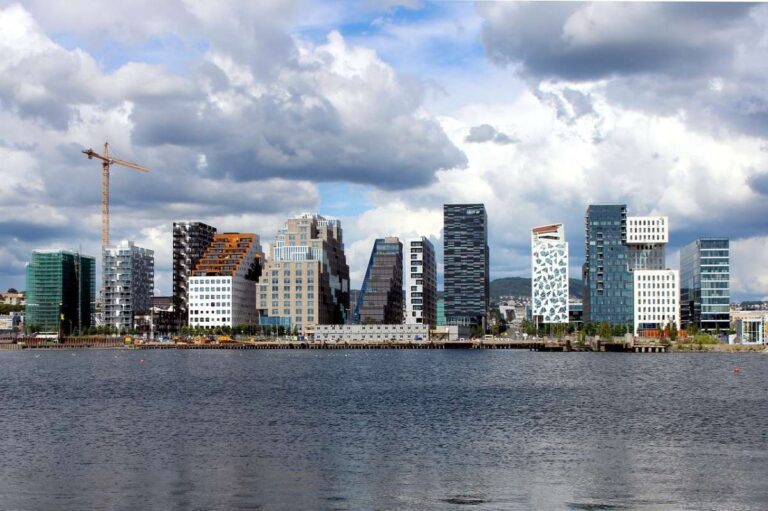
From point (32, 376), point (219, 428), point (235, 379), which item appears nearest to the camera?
point (219, 428)

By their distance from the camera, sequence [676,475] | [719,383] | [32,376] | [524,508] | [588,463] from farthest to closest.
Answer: [32,376]
[719,383]
[588,463]
[676,475]
[524,508]

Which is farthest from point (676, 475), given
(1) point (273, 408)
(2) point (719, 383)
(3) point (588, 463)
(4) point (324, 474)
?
(2) point (719, 383)

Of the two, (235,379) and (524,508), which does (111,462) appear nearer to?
(524,508)

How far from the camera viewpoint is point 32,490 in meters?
49.6

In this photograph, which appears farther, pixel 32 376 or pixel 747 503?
pixel 32 376

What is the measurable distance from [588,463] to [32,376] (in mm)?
121245

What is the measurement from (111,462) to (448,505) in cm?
2387

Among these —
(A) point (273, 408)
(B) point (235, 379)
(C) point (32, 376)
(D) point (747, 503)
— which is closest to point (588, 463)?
(D) point (747, 503)

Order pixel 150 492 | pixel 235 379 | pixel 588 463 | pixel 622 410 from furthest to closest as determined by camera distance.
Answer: pixel 235 379 → pixel 622 410 → pixel 588 463 → pixel 150 492

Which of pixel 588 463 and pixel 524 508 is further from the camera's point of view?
pixel 588 463

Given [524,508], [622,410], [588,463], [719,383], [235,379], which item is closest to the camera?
[524,508]

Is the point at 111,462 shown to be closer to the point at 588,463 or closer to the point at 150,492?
the point at 150,492

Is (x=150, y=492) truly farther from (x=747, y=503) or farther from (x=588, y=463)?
(x=747, y=503)

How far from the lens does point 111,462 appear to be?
191ft
